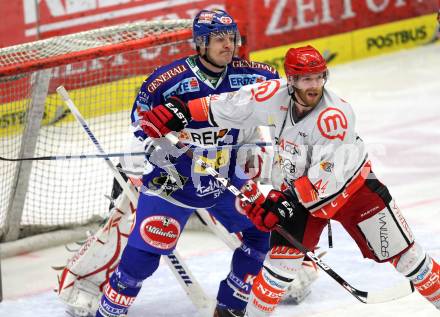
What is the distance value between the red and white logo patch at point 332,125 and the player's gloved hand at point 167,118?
611 millimetres

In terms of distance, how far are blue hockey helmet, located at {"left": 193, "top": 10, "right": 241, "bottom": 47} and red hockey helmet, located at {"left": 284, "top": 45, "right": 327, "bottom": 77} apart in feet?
1.60

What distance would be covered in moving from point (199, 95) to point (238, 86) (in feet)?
0.58

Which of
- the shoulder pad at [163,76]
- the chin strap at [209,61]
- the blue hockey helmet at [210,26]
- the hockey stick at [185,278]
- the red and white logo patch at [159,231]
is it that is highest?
the blue hockey helmet at [210,26]

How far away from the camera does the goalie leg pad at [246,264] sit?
17.3 feet

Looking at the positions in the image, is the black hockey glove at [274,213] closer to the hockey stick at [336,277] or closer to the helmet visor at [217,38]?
the hockey stick at [336,277]

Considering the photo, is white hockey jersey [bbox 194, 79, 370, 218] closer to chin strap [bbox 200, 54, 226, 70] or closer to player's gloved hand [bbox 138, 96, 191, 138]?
player's gloved hand [bbox 138, 96, 191, 138]

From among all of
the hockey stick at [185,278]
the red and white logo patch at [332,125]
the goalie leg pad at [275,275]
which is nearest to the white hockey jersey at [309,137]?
the red and white logo patch at [332,125]

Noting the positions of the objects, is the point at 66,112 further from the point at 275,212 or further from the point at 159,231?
the point at 275,212

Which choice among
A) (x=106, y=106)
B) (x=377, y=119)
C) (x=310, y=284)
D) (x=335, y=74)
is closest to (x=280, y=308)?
(x=310, y=284)

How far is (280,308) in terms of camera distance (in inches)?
218

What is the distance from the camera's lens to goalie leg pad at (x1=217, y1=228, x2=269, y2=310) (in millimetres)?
5270

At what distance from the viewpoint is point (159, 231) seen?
4945 millimetres

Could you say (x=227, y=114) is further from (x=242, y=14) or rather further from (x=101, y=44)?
(x=242, y=14)

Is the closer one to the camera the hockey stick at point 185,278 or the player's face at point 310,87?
the player's face at point 310,87
